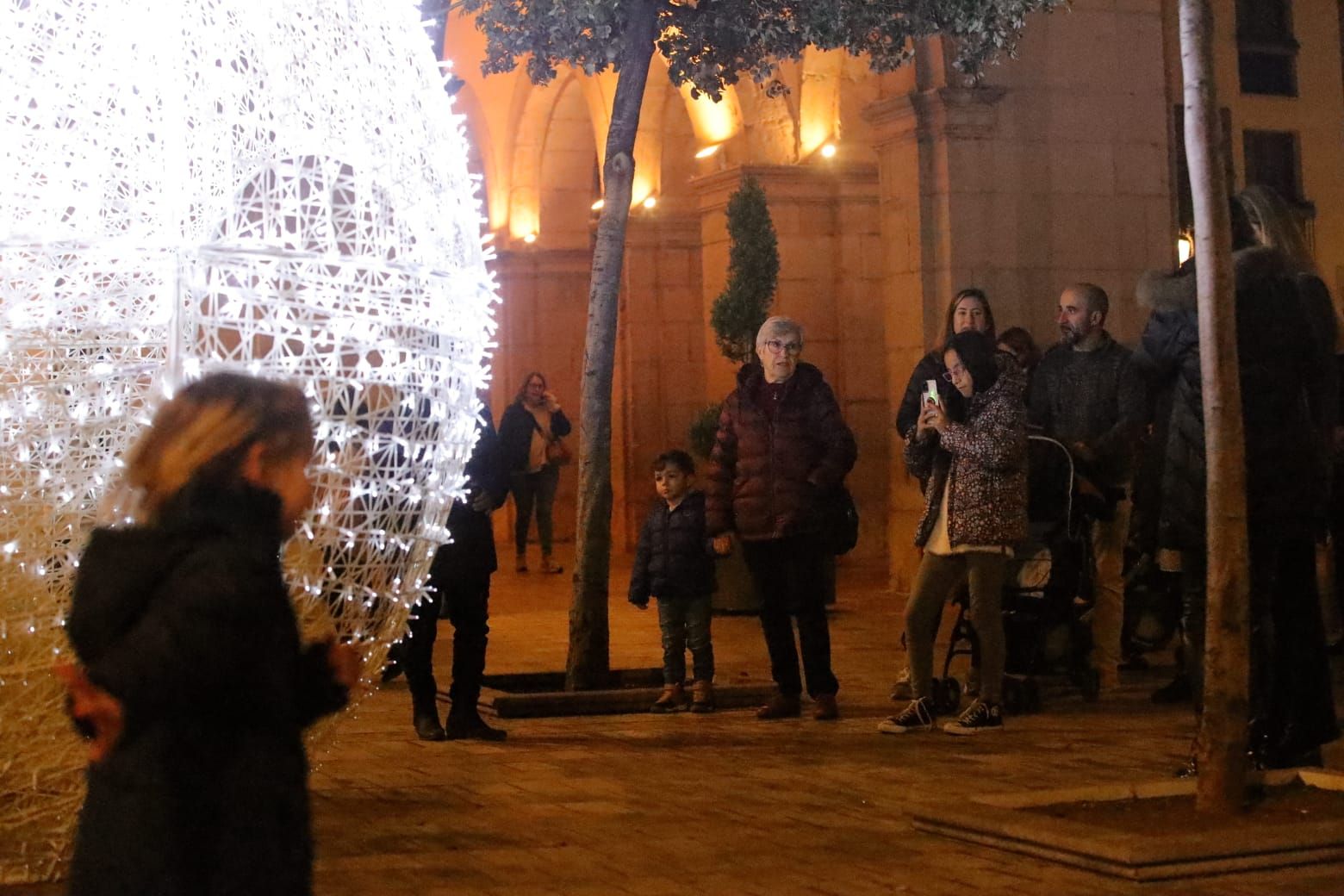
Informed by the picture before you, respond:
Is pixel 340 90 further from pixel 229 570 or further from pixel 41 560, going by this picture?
pixel 229 570

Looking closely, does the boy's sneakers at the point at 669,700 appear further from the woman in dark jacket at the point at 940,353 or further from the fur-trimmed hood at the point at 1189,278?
the fur-trimmed hood at the point at 1189,278

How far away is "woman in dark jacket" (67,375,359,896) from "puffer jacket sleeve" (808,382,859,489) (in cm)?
529

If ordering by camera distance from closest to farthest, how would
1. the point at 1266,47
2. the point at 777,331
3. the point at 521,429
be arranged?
the point at 777,331, the point at 521,429, the point at 1266,47

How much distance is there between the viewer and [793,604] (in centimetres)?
843

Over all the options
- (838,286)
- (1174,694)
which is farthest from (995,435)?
(838,286)

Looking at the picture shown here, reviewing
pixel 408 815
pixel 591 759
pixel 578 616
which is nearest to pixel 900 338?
pixel 578 616

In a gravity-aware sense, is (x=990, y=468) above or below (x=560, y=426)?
below

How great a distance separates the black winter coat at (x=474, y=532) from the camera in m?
7.99

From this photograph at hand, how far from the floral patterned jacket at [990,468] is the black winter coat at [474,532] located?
1873 millimetres

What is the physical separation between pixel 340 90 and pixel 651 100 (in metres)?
14.7

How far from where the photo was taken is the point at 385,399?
18.6ft

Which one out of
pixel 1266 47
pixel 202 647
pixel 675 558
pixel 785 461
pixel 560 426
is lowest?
pixel 202 647

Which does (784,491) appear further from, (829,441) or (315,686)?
(315,686)

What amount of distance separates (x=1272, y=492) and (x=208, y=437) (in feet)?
14.0
